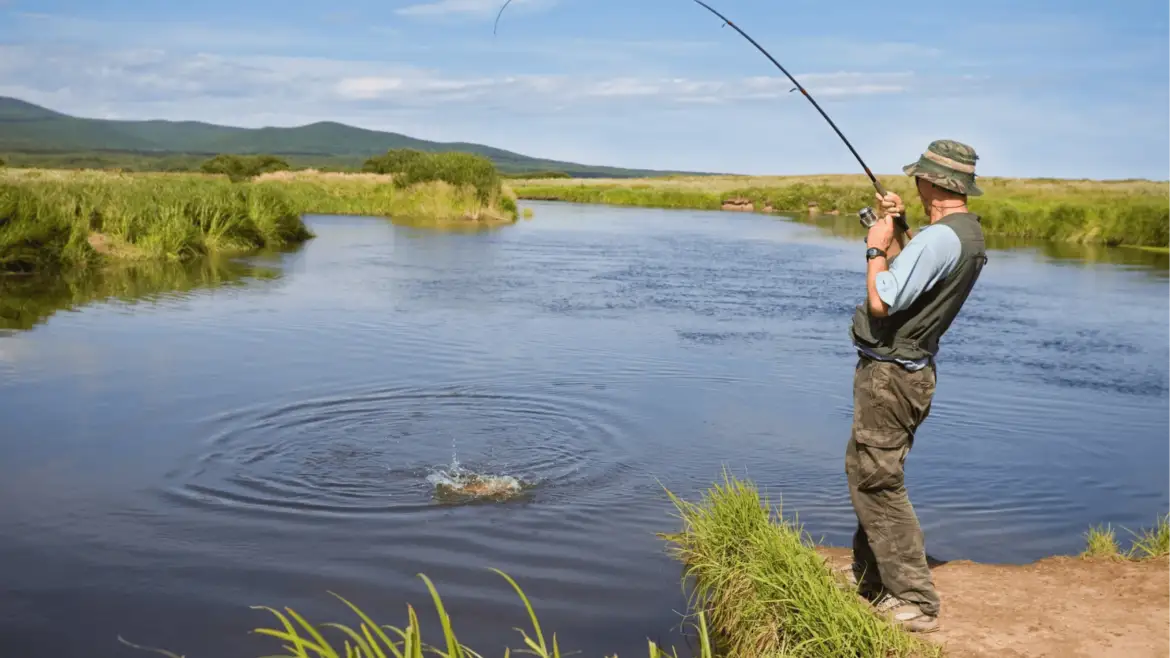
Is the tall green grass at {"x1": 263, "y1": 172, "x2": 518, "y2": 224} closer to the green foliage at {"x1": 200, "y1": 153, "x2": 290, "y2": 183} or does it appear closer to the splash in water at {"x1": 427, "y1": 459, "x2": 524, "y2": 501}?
the green foliage at {"x1": 200, "y1": 153, "x2": 290, "y2": 183}

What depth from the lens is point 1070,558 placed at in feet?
17.7

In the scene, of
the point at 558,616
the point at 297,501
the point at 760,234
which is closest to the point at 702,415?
the point at 297,501

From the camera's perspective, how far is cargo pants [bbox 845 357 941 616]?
425cm

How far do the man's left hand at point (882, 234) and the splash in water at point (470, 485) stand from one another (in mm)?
3001

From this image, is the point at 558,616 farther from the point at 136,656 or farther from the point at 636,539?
the point at 136,656

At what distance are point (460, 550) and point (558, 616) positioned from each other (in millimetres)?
935

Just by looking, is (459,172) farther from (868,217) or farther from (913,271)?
(913,271)

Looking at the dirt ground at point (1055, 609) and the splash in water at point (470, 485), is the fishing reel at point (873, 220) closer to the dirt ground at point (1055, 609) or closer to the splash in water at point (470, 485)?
the dirt ground at point (1055, 609)

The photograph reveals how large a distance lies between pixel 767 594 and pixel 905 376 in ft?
3.21

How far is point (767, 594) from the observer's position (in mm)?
4445

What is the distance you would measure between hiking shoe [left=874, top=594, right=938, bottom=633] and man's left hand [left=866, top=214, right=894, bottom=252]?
1.30 metres

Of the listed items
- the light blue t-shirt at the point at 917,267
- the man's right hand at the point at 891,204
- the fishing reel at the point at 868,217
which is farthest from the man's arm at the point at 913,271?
the fishing reel at the point at 868,217

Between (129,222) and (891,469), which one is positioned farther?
(129,222)

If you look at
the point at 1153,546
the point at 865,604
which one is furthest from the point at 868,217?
the point at 1153,546
